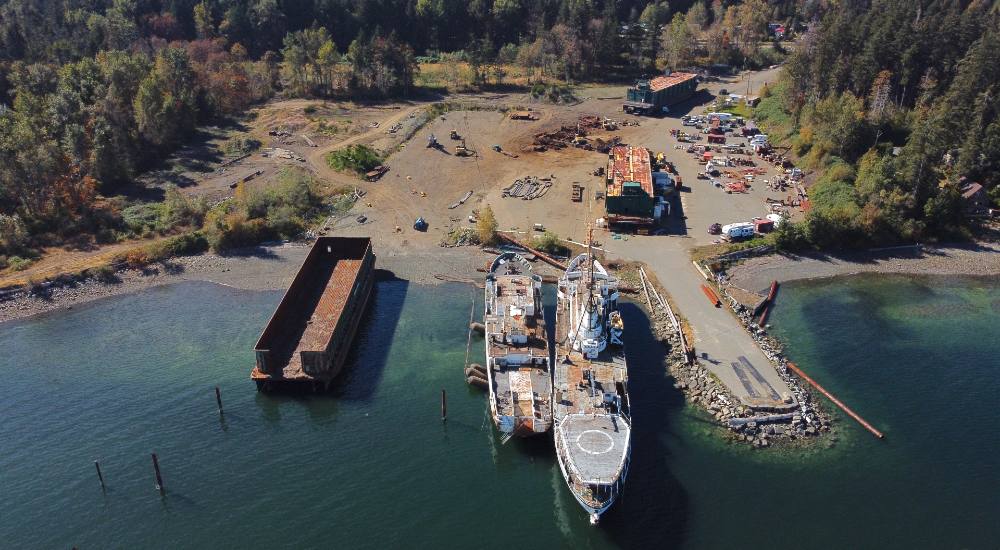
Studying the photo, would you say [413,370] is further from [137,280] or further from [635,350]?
A: [137,280]

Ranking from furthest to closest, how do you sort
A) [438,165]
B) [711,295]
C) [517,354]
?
[438,165], [711,295], [517,354]

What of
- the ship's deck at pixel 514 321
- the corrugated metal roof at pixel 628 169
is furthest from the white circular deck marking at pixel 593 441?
the corrugated metal roof at pixel 628 169

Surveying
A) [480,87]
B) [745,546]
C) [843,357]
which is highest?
[480,87]

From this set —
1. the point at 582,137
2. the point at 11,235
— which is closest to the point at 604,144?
the point at 582,137

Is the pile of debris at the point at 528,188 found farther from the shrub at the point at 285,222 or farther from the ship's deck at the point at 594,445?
the ship's deck at the point at 594,445

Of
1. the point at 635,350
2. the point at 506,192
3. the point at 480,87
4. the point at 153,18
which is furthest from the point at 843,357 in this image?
the point at 153,18

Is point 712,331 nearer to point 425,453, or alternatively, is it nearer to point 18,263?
point 425,453
